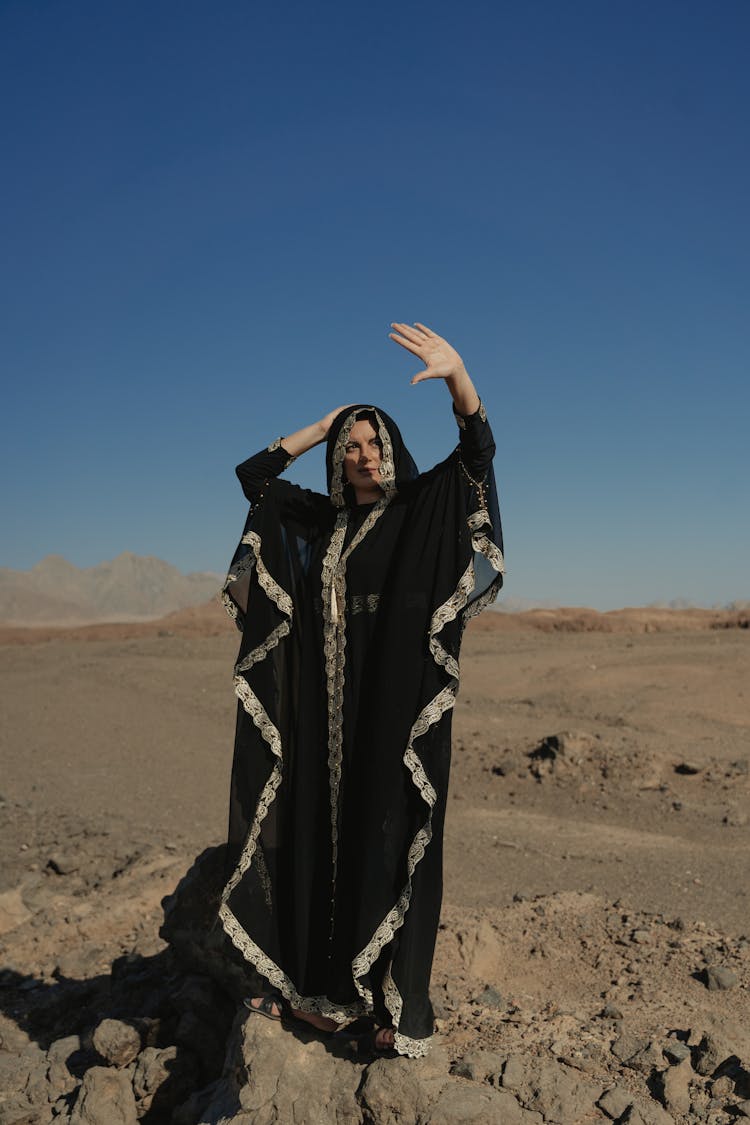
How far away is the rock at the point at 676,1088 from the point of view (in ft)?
11.6

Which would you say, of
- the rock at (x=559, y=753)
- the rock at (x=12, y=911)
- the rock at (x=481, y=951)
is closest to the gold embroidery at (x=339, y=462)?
the rock at (x=481, y=951)

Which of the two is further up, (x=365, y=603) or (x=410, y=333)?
(x=410, y=333)

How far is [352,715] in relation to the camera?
142 inches

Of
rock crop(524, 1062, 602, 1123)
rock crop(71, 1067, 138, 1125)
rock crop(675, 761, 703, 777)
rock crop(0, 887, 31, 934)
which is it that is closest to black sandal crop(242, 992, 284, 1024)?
rock crop(71, 1067, 138, 1125)

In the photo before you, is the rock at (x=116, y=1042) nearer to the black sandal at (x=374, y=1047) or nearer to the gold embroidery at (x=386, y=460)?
the black sandal at (x=374, y=1047)

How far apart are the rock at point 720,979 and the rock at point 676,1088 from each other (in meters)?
1.15

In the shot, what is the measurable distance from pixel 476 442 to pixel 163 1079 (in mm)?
3021

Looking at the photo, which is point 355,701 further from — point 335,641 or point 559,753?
point 559,753

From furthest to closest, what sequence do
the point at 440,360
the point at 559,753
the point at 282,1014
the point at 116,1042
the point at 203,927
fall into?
the point at 559,753 → the point at 203,927 → the point at 116,1042 → the point at 282,1014 → the point at 440,360

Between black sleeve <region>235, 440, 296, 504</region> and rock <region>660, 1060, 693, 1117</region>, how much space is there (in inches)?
107

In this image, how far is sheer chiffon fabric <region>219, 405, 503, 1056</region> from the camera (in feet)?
11.2

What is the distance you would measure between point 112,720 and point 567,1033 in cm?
1137

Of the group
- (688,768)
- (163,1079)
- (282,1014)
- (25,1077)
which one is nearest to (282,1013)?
(282,1014)

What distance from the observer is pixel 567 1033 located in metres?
4.12
